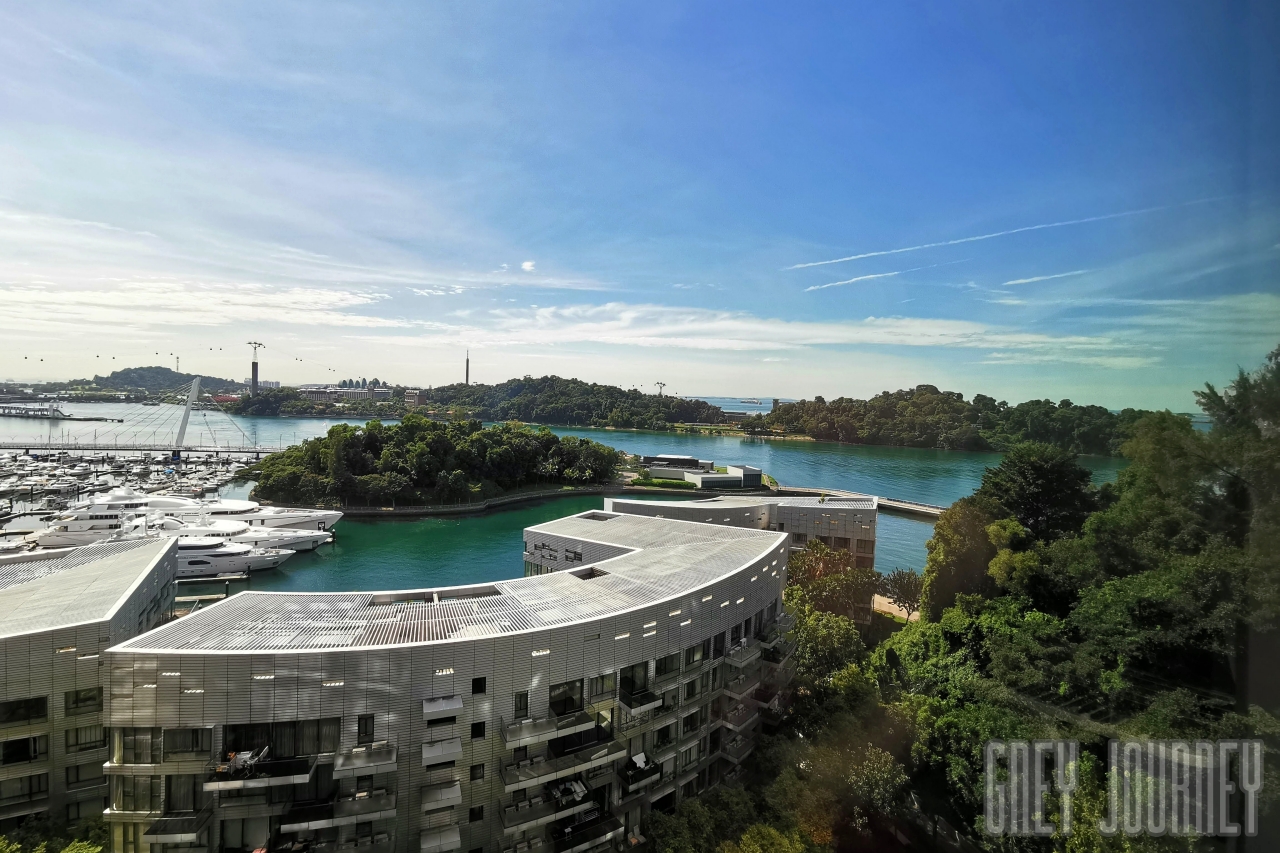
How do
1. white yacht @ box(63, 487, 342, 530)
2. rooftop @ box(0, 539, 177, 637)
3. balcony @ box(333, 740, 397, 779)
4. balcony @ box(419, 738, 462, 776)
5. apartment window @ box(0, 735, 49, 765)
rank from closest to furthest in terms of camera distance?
balcony @ box(333, 740, 397, 779), balcony @ box(419, 738, 462, 776), apartment window @ box(0, 735, 49, 765), rooftop @ box(0, 539, 177, 637), white yacht @ box(63, 487, 342, 530)

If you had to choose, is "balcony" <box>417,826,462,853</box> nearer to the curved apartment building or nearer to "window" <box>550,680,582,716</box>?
the curved apartment building

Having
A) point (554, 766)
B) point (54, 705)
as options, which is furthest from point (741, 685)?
point (54, 705)

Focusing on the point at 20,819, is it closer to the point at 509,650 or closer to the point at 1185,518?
the point at 509,650

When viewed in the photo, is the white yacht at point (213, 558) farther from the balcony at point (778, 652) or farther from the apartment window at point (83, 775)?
the balcony at point (778, 652)

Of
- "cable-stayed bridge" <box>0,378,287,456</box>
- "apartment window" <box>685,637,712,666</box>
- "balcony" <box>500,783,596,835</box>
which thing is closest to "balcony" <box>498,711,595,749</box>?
"balcony" <box>500,783,596,835</box>

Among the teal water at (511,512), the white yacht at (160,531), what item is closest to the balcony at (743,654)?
the teal water at (511,512)

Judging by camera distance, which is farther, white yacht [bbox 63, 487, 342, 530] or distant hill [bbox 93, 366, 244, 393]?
distant hill [bbox 93, 366, 244, 393]
